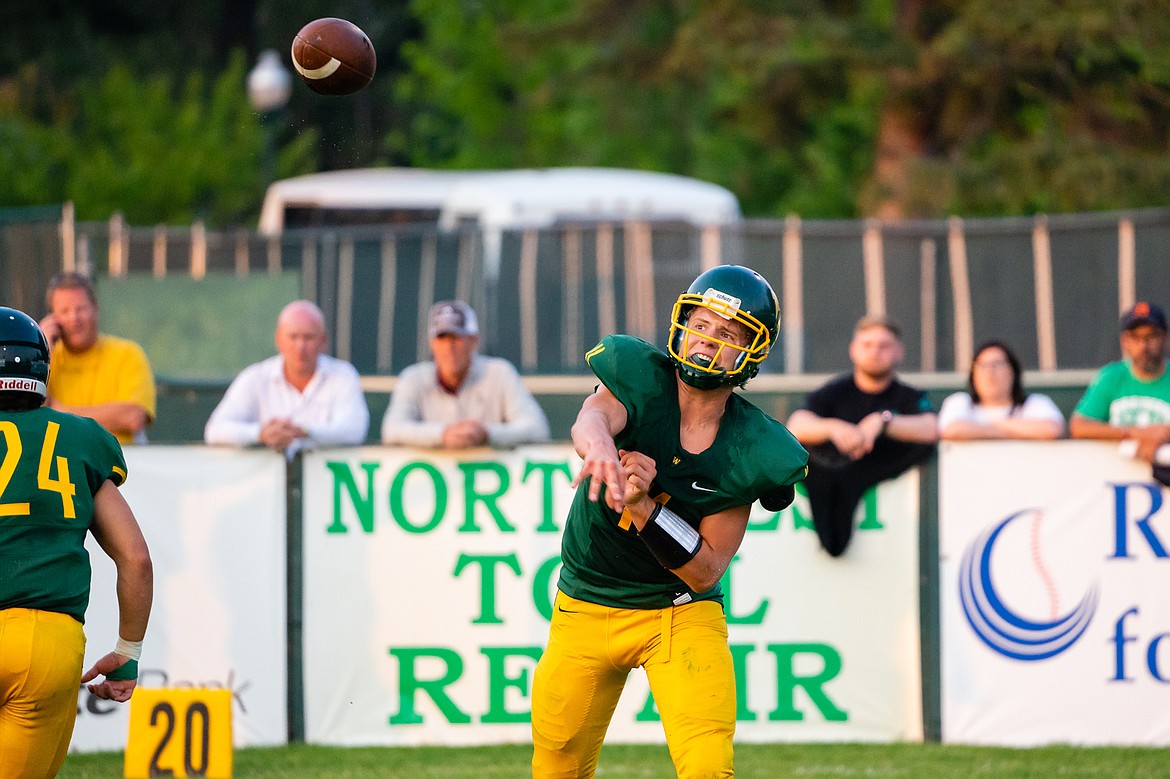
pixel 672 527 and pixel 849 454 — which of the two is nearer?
pixel 672 527

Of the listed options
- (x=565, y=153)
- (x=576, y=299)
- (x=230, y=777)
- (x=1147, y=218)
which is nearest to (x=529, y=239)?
(x=576, y=299)

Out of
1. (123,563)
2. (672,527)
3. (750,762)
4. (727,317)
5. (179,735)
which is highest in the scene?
(727,317)

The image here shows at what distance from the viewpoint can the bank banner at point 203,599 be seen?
8406mm

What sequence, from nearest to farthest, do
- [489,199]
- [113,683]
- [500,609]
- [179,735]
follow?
Answer: [113,683]
[179,735]
[500,609]
[489,199]

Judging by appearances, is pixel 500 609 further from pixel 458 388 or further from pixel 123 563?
pixel 123 563

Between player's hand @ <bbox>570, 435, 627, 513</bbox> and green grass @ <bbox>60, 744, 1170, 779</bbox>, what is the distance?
11.0 ft

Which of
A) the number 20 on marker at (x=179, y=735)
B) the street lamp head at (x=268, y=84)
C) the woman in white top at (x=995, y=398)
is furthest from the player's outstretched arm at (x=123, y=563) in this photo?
the street lamp head at (x=268, y=84)

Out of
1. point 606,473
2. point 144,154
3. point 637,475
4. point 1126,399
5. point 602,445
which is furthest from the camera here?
point 144,154

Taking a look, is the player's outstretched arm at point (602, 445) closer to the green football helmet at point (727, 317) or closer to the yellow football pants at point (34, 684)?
the green football helmet at point (727, 317)

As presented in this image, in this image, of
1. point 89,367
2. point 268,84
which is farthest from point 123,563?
point 268,84

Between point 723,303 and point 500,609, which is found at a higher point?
point 723,303

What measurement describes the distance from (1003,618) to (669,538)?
12.5ft

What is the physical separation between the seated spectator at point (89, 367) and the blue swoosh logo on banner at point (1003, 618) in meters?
4.28

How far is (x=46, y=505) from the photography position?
5.04m
